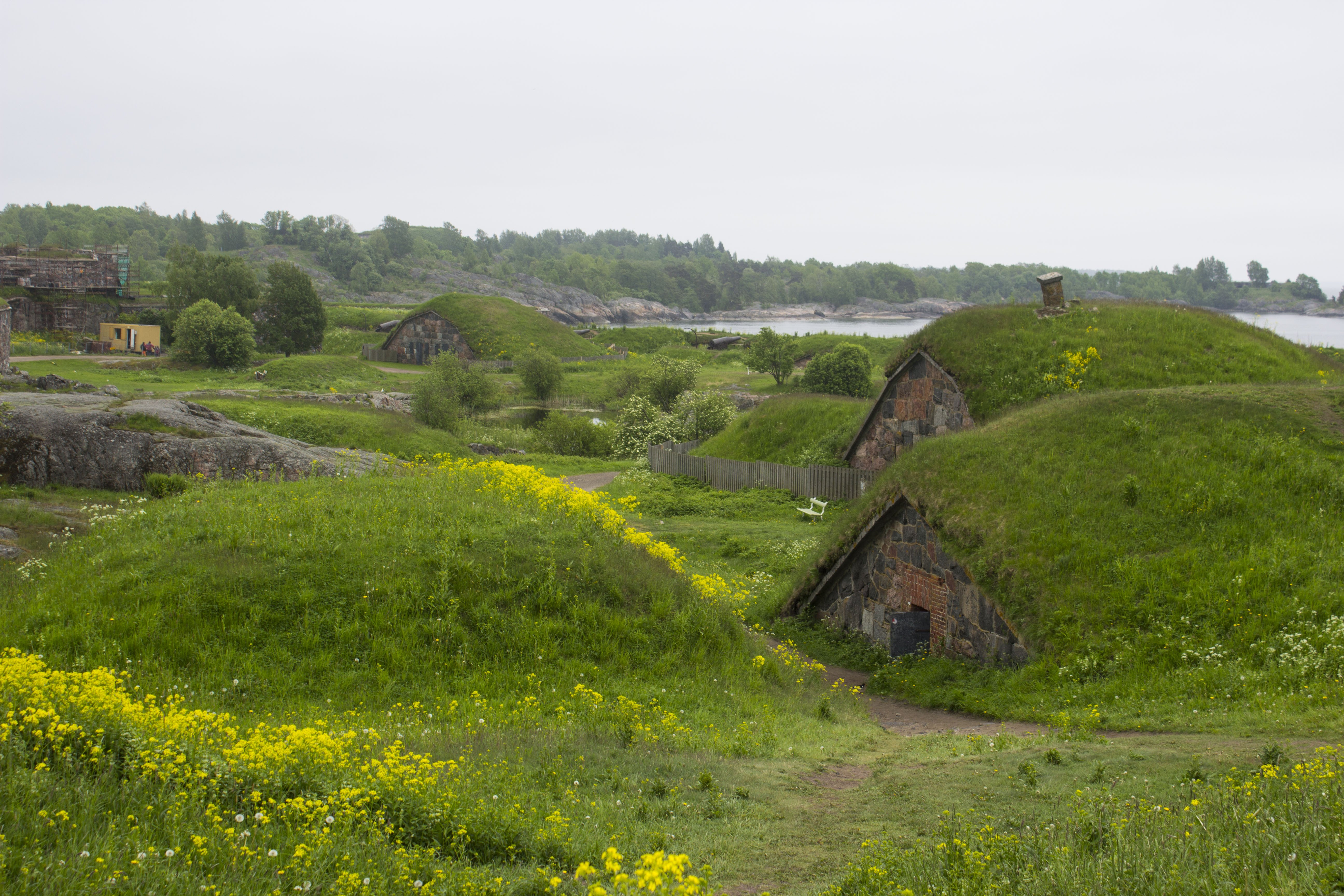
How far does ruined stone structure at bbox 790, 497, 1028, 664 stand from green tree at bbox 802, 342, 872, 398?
3335 cm

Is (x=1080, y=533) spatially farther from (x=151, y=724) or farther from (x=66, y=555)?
(x=66, y=555)

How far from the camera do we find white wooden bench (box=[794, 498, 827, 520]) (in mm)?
27109

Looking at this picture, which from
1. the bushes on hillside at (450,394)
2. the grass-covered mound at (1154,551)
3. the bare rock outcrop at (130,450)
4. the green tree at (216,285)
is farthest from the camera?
the green tree at (216,285)

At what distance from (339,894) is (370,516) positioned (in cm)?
915

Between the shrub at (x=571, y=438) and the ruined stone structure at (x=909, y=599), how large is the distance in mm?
31157

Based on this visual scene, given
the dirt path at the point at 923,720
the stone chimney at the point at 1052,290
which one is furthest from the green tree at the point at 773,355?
the dirt path at the point at 923,720

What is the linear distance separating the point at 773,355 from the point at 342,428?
120 feet

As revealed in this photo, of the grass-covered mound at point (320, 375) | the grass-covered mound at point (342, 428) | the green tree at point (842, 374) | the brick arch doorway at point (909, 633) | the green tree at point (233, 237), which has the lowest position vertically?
the brick arch doorway at point (909, 633)

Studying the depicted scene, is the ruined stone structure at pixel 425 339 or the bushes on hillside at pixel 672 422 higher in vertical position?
the ruined stone structure at pixel 425 339

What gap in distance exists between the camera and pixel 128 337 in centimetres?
6662

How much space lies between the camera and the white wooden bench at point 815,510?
27.1 metres

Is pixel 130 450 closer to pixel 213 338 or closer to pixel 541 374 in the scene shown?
pixel 541 374

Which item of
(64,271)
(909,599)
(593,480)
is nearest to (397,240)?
(64,271)

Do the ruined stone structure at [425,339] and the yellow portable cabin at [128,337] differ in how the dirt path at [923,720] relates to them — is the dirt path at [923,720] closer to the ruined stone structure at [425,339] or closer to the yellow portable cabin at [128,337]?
the ruined stone structure at [425,339]
